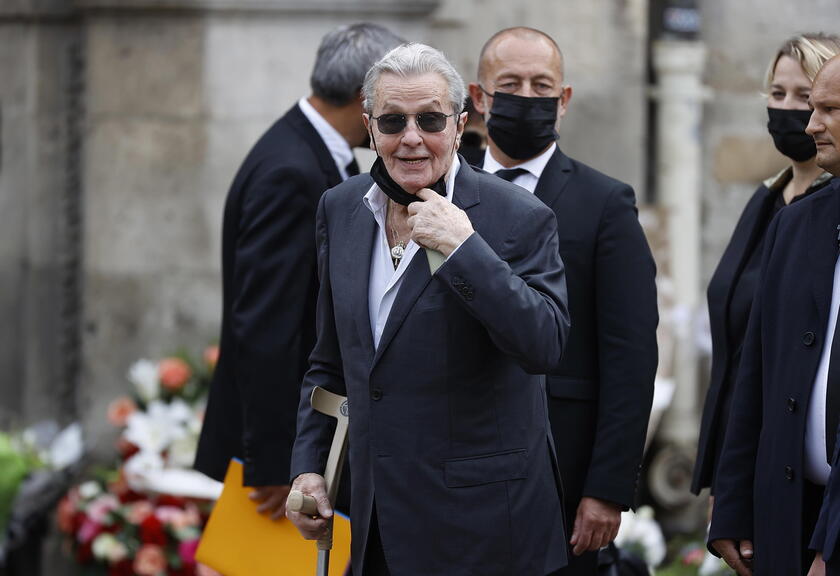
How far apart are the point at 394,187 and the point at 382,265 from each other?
183 mm

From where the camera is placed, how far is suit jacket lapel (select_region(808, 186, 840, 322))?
3303 mm

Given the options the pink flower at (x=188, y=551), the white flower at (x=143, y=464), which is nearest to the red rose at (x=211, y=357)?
the white flower at (x=143, y=464)

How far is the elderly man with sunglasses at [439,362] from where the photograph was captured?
309 cm

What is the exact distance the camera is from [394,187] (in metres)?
3.17

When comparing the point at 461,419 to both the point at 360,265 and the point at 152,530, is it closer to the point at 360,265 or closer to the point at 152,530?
the point at 360,265

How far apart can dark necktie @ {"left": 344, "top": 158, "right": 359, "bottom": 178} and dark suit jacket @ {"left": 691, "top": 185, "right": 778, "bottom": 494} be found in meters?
1.09

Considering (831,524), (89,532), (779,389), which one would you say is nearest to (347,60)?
(779,389)

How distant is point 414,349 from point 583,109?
3656 millimetres

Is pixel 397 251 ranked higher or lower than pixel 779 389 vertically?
higher

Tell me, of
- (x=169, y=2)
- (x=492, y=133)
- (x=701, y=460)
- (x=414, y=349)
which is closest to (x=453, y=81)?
(x=414, y=349)

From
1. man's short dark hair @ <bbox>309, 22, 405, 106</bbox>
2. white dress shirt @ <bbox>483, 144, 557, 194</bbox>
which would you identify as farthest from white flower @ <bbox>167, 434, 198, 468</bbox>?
white dress shirt @ <bbox>483, 144, 557, 194</bbox>

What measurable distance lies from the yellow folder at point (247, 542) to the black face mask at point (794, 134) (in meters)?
1.66

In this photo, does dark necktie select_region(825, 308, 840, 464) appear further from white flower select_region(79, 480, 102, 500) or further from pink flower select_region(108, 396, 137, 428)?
white flower select_region(79, 480, 102, 500)

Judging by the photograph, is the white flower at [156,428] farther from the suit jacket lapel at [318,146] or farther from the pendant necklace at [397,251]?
the pendant necklace at [397,251]
